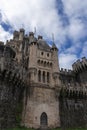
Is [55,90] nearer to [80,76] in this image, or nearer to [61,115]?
[61,115]

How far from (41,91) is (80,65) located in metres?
14.0

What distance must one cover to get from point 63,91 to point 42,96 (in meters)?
5.12

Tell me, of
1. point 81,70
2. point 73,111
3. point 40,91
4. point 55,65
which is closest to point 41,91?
point 40,91

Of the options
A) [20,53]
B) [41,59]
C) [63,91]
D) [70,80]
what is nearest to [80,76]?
[70,80]

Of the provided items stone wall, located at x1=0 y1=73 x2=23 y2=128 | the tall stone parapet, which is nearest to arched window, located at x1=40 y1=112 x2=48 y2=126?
stone wall, located at x1=0 y1=73 x2=23 y2=128

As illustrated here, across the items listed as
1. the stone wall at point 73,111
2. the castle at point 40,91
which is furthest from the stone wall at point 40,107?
the stone wall at point 73,111

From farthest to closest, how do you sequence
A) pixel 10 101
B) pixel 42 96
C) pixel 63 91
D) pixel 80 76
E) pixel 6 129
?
1. pixel 80 76
2. pixel 63 91
3. pixel 42 96
4. pixel 10 101
5. pixel 6 129

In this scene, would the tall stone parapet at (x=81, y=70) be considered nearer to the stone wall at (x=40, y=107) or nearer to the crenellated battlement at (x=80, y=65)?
the crenellated battlement at (x=80, y=65)

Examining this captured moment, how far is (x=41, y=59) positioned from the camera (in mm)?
39344

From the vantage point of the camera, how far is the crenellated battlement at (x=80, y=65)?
43500 millimetres

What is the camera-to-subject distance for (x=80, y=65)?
44.2 metres

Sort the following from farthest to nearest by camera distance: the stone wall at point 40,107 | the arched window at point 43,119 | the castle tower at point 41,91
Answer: the arched window at point 43,119
the castle tower at point 41,91
the stone wall at point 40,107

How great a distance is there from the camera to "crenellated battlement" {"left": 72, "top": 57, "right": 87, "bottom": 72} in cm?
4350

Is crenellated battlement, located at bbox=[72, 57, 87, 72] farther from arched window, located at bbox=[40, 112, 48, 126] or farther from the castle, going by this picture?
arched window, located at bbox=[40, 112, 48, 126]
